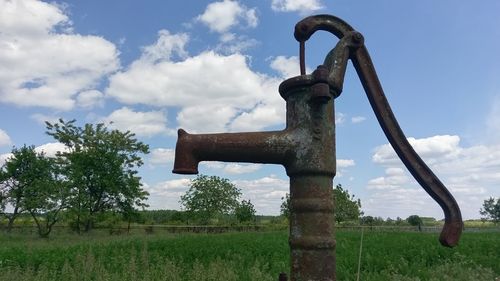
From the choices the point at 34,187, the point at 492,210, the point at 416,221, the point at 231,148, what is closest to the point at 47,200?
the point at 34,187

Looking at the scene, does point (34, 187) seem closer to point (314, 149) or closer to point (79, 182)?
point (79, 182)

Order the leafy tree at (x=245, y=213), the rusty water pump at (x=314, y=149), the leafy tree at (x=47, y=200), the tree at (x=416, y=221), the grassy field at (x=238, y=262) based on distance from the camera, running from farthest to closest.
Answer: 1. the leafy tree at (x=245, y=213)
2. the tree at (x=416, y=221)
3. the leafy tree at (x=47, y=200)
4. the grassy field at (x=238, y=262)
5. the rusty water pump at (x=314, y=149)

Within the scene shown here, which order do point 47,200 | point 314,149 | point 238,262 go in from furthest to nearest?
1. point 47,200
2. point 238,262
3. point 314,149

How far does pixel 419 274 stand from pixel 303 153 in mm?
7002

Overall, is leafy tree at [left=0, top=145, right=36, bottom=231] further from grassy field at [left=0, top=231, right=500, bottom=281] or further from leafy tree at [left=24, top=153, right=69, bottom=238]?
grassy field at [left=0, top=231, right=500, bottom=281]

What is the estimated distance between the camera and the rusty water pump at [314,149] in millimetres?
1514

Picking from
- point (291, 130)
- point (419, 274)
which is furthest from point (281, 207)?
point (291, 130)

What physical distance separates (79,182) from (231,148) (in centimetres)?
2594

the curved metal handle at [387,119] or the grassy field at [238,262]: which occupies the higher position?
the curved metal handle at [387,119]

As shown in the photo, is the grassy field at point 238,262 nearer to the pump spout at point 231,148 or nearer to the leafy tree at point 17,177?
the pump spout at point 231,148

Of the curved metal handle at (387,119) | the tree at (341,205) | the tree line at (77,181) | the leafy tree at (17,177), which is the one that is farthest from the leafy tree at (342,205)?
the curved metal handle at (387,119)

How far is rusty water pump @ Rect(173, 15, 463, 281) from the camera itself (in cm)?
151

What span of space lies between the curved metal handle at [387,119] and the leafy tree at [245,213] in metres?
44.7

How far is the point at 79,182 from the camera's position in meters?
25.4
